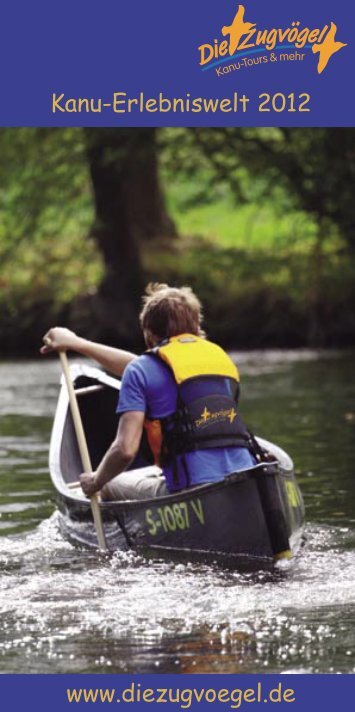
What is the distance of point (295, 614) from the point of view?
553 cm

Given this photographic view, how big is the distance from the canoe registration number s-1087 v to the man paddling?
0.39 ft

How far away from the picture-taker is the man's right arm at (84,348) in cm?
734

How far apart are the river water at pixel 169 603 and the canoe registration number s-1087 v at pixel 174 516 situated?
18 cm

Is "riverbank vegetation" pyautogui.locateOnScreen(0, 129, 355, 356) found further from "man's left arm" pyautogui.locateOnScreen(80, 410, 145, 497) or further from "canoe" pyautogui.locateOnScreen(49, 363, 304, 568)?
"man's left arm" pyautogui.locateOnScreen(80, 410, 145, 497)

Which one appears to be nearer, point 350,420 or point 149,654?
point 149,654

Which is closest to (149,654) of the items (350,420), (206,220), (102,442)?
(102,442)

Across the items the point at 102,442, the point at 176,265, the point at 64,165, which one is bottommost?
the point at 102,442

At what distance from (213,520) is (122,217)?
13.9 meters

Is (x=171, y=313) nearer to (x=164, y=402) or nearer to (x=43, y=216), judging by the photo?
(x=164, y=402)

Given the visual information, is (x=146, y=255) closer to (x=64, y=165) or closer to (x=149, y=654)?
(x=64, y=165)

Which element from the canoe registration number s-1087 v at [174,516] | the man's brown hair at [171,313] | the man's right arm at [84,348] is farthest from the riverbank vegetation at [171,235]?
the canoe registration number s-1087 v at [174,516]

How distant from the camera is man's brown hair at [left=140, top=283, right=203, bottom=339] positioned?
649 cm

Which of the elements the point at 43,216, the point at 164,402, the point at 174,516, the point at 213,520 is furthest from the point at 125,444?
the point at 43,216
